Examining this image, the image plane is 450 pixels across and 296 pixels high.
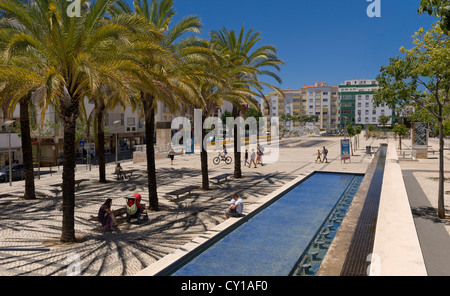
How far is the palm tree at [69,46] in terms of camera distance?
857 cm

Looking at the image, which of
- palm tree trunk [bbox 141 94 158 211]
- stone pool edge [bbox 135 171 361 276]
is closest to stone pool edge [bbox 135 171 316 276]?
stone pool edge [bbox 135 171 361 276]

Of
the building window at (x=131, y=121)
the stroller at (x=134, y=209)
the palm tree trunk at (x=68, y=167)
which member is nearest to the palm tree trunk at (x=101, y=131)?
the stroller at (x=134, y=209)

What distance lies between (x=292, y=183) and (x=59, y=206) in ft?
37.9

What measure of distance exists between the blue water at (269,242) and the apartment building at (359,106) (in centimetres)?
12555

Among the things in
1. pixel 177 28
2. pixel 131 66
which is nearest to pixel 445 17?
pixel 131 66

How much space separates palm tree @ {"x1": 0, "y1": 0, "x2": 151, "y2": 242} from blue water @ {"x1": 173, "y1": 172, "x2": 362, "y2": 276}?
421cm

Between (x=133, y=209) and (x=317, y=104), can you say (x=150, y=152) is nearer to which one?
(x=133, y=209)

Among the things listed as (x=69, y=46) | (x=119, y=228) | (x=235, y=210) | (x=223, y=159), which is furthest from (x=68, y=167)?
(x=223, y=159)

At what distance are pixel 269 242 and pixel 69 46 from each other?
24.8 ft

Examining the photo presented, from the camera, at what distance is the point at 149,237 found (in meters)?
Result: 9.59

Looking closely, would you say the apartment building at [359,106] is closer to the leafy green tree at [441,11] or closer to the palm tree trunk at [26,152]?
the palm tree trunk at [26,152]

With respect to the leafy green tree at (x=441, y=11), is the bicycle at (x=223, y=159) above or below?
below

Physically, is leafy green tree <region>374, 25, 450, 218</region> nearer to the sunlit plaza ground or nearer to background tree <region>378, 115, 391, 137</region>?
the sunlit plaza ground

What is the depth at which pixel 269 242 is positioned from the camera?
368 inches
